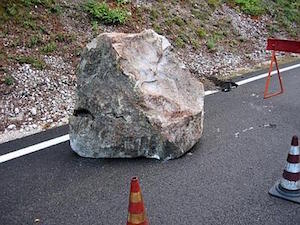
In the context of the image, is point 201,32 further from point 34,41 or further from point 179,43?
point 34,41

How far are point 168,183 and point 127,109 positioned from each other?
1.04 meters

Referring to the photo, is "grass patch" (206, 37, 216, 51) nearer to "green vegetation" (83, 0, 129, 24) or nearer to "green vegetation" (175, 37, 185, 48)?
"green vegetation" (175, 37, 185, 48)

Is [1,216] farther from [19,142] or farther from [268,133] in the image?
[268,133]

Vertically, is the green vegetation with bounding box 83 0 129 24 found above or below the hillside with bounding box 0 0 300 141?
above

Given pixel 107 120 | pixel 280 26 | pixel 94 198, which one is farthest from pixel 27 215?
pixel 280 26

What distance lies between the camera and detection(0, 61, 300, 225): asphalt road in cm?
384

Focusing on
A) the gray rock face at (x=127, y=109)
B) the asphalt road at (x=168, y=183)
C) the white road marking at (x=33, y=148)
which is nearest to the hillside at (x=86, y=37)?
the white road marking at (x=33, y=148)

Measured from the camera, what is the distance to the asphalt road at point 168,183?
3.84 metres

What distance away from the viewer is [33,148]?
5266mm

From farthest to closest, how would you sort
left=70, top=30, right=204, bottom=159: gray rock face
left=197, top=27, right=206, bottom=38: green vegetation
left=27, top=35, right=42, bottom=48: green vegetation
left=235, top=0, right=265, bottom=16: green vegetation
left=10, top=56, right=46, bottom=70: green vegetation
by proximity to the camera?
1. left=235, top=0, right=265, bottom=16: green vegetation
2. left=197, top=27, right=206, bottom=38: green vegetation
3. left=27, top=35, right=42, bottom=48: green vegetation
4. left=10, top=56, right=46, bottom=70: green vegetation
5. left=70, top=30, right=204, bottom=159: gray rock face

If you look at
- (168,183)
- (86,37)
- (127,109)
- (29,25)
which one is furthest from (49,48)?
(168,183)

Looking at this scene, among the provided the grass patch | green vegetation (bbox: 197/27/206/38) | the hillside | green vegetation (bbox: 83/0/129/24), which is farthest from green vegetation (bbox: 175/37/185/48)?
green vegetation (bbox: 83/0/129/24)

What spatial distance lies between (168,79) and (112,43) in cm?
87

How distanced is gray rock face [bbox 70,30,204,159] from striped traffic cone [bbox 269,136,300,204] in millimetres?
1333
